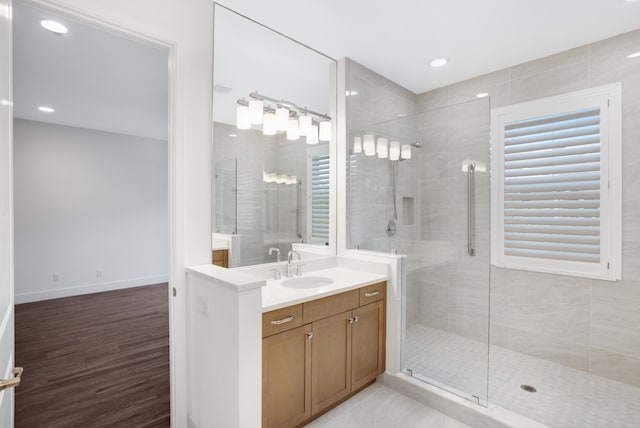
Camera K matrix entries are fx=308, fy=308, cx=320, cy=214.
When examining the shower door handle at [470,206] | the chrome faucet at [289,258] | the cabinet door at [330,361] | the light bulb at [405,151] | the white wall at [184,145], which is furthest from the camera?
the light bulb at [405,151]

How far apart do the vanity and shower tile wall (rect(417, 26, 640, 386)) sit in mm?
615

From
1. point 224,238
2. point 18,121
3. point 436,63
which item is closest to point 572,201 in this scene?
point 436,63

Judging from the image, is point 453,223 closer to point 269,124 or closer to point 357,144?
point 357,144

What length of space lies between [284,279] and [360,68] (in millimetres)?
2051

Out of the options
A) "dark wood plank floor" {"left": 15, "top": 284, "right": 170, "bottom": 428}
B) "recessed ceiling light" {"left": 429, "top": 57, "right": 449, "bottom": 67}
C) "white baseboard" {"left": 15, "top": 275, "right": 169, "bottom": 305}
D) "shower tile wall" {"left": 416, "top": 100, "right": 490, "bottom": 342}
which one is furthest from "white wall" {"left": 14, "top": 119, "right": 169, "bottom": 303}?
"shower tile wall" {"left": 416, "top": 100, "right": 490, "bottom": 342}

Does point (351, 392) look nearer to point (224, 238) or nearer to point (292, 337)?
point (292, 337)

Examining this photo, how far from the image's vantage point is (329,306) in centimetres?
202

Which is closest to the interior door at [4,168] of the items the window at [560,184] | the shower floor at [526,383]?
the shower floor at [526,383]

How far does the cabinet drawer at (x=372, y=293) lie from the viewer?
229 centimetres

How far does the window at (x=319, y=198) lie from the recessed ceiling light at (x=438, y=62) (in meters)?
1.29

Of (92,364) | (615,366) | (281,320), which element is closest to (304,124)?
(281,320)

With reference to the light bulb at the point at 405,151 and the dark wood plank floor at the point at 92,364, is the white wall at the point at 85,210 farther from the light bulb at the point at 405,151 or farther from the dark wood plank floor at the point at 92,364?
the light bulb at the point at 405,151

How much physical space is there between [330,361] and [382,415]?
530 millimetres

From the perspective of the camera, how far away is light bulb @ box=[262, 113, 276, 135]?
2430 mm
